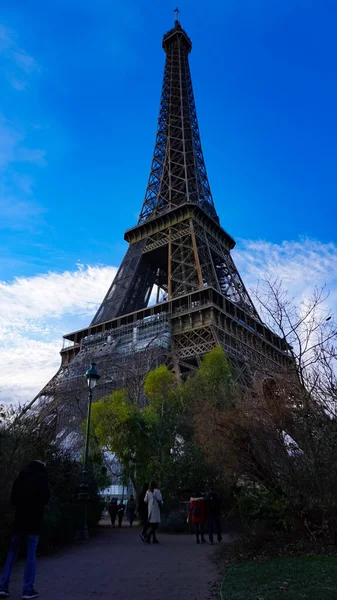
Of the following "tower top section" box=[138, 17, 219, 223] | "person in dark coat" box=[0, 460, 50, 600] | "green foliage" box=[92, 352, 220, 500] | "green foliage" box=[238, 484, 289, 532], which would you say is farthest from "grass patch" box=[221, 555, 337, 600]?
"tower top section" box=[138, 17, 219, 223]

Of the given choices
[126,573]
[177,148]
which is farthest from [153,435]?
[177,148]

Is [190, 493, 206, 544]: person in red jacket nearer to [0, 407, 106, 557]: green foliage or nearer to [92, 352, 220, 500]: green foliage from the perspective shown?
[0, 407, 106, 557]: green foliage

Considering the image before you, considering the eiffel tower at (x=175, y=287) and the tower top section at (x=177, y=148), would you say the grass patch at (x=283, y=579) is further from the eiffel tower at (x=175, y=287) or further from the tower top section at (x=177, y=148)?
the tower top section at (x=177, y=148)

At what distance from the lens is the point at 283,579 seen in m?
5.65

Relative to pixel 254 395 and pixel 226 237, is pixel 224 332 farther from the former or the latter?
pixel 254 395

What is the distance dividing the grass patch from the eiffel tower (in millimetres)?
18492

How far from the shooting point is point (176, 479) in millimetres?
15938

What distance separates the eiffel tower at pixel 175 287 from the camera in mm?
32438

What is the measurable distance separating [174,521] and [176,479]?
4.46 feet

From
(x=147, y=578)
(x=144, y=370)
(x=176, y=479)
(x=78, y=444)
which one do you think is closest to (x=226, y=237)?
(x=144, y=370)

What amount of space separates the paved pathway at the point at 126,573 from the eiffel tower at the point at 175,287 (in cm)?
1680

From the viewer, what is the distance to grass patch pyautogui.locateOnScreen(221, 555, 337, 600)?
4953 millimetres

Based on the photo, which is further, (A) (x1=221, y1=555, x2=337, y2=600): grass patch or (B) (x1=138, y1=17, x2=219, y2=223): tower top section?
(B) (x1=138, y1=17, x2=219, y2=223): tower top section

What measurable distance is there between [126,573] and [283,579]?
8.93 feet
